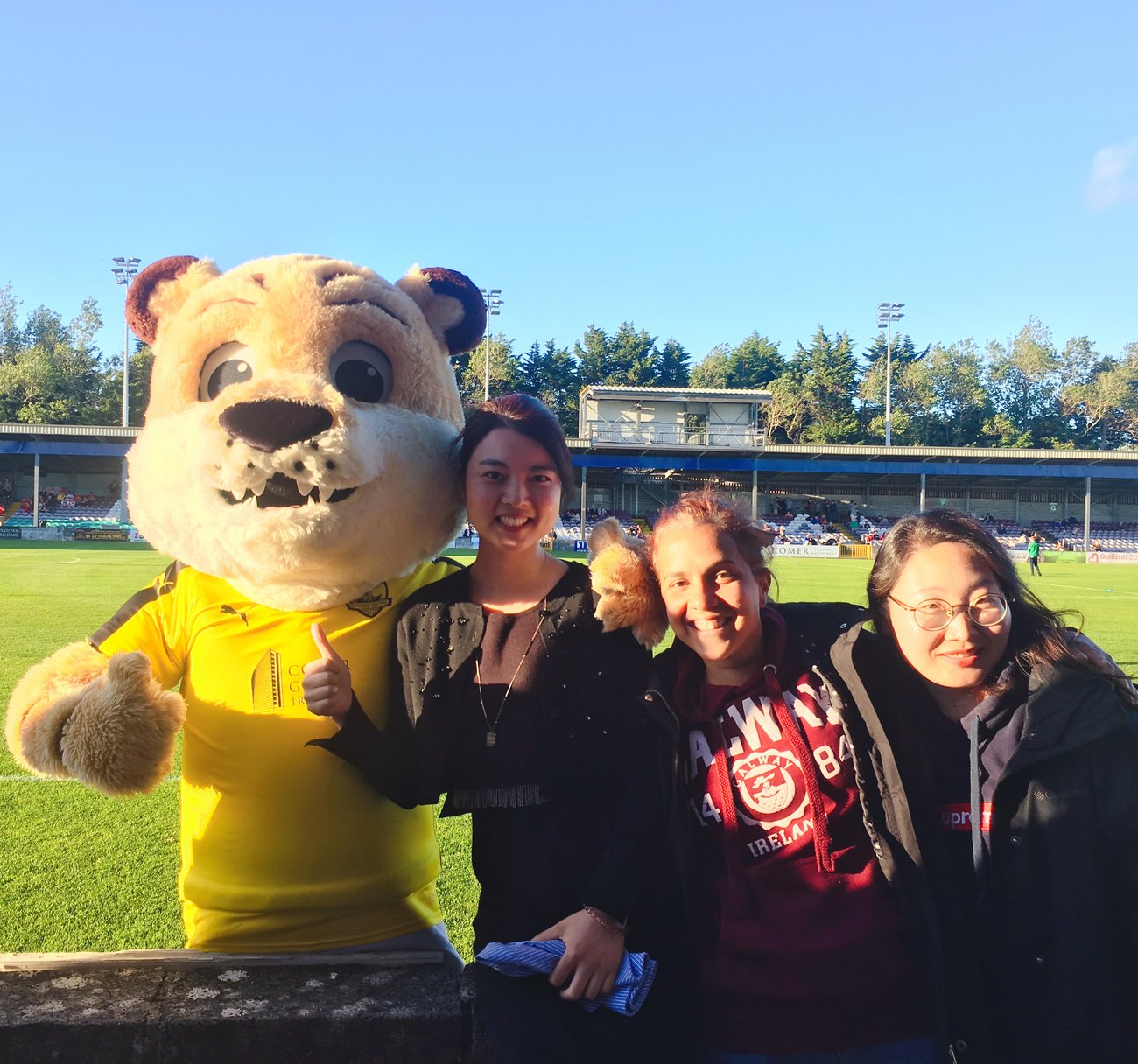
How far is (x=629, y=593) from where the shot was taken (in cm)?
201

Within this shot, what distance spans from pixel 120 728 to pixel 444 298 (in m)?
1.40

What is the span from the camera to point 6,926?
3.37 metres

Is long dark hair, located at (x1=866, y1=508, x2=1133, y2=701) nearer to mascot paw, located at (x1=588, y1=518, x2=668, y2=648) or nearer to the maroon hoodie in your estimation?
the maroon hoodie

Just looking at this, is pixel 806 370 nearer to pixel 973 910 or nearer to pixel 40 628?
pixel 40 628

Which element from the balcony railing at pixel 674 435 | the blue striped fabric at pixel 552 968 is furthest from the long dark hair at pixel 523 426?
the balcony railing at pixel 674 435

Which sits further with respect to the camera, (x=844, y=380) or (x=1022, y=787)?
(x=844, y=380)

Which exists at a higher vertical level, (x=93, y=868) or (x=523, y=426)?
(x=523, y=426)

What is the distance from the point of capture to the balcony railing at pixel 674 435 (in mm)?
45000

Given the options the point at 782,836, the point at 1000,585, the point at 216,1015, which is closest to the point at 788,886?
the point at 782,836

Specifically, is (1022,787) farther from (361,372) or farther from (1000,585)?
(361,372)

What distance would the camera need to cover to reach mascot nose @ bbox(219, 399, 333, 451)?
2139 millimetres

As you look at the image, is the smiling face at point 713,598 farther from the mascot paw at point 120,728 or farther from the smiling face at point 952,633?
the mascot paw at point 120,728

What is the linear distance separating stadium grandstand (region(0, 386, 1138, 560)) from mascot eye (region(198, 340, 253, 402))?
39512 millimetres

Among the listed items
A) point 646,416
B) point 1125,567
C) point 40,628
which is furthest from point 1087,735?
point 646,416
